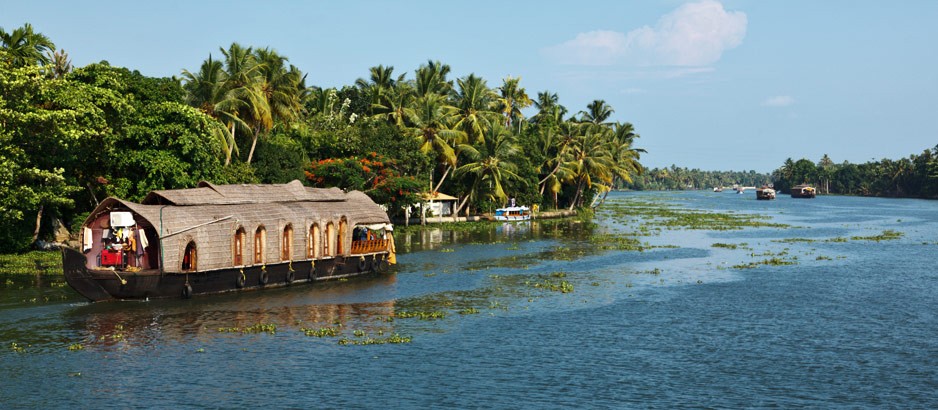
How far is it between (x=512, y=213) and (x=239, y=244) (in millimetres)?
56326

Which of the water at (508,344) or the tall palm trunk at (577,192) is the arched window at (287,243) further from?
the tall palm trunk at (577,192)

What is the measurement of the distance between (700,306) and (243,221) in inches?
769

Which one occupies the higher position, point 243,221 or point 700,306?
point 243,221

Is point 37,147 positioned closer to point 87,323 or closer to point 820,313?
point 87,323

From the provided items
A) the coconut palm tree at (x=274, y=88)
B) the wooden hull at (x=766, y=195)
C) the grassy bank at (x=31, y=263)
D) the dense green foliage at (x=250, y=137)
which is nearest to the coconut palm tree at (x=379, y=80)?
the dense green foliage at (x=250, y=137)

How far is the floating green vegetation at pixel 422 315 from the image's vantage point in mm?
30697

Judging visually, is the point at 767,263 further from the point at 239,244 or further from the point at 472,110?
the point at 472,110

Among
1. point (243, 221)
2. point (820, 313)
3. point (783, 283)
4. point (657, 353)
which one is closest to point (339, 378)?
point (657, 353)

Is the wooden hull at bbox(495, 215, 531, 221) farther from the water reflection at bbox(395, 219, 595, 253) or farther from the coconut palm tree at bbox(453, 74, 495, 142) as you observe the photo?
the coconut palm tree at bbox(453, 74, 495, 142)

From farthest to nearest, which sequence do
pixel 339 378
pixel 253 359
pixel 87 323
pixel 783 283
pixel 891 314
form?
pixel 783 283, pixel 891 314, pixel 87 323, pixel 253 359, pixel 339 378

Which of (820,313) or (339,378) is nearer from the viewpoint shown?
(339,378)

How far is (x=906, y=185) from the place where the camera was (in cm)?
18900

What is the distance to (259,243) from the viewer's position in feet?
118

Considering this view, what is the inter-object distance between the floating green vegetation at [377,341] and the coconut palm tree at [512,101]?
77.2 m
